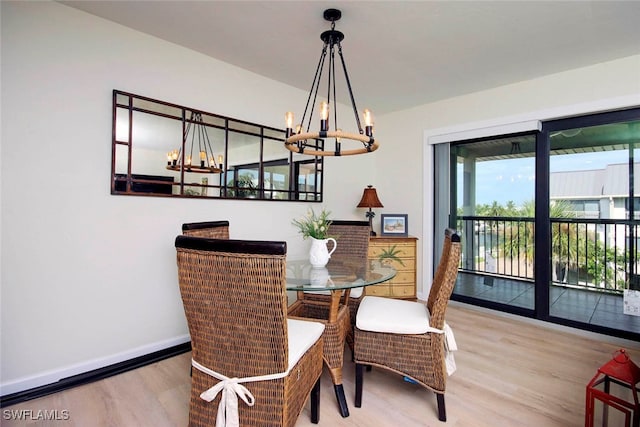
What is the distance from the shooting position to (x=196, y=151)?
2.58m

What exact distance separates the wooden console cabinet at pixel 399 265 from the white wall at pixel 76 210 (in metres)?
2.03

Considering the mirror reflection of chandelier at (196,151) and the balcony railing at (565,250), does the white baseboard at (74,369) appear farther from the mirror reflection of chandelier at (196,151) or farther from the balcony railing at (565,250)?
the balcony railing at (565,250)

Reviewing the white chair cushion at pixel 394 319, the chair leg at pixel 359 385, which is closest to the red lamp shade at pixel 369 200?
the white chair cushion at pixel 394 319

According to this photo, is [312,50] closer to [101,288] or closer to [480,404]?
[101,288]

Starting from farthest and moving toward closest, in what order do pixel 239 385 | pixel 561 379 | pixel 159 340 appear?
pixel 159 340, pixel 561 379, pixel 239 385

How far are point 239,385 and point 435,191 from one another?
331cm

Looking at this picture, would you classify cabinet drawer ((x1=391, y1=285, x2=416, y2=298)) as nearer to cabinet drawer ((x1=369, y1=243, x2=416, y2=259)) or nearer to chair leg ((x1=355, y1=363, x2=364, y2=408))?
cabinet drawer ((x1=369, y1=243, x2=416, y2=259))

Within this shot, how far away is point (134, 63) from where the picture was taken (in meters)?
2.26

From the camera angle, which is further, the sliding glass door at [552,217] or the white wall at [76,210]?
the sliding glass door at [552,217]

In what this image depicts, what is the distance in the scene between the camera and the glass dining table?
1.68 metres

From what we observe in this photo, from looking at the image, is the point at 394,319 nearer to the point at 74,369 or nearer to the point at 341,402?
the point at 341,402

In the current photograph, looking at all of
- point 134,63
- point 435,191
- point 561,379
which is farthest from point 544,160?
point 134,63

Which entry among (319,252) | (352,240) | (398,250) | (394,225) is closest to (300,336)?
(319,252)

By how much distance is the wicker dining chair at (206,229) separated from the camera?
6.10 ft
